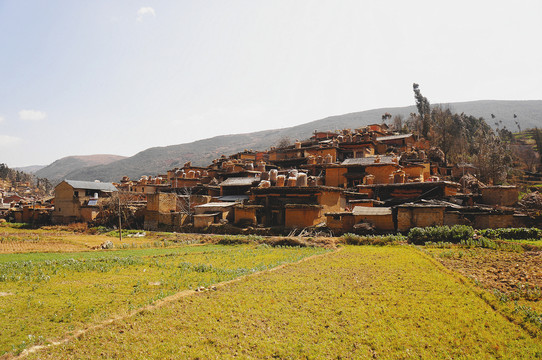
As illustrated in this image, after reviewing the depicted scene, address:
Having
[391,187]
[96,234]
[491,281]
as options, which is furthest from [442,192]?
[96,234]

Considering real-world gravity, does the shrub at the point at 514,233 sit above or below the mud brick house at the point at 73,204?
below

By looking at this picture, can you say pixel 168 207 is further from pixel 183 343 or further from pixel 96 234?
pixel 183 343

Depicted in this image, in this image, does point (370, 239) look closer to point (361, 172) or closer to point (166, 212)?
point (361, 172)

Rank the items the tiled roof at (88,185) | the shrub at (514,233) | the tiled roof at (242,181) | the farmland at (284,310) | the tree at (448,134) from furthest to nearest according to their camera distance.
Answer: the tree at (448,134) < the tiled roof at (88,185) < the tiled roof at (242,181) < the shrub at (514,233) < the farmland at (284,310)

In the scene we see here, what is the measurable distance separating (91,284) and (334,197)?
26035 millimetres

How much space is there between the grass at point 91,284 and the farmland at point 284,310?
0.20 feet

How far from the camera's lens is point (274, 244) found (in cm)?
2684

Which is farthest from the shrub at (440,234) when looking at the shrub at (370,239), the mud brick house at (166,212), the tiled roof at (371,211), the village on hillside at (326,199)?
the mud brick house at (166,212)

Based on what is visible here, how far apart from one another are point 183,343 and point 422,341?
582 cm

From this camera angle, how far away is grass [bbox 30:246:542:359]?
25.3 feet

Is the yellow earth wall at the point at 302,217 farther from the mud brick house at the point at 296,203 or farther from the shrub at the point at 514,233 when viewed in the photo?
the shrub at the point at 514,233

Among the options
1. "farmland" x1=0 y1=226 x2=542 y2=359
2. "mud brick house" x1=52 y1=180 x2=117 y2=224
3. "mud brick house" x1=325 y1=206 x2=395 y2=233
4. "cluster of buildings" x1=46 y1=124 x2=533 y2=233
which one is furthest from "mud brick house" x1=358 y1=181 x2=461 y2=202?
"mud brick house" x1=52 y1=180 x2=117 y2=224

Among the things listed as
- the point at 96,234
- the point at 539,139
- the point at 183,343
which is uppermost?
the point at 539,139

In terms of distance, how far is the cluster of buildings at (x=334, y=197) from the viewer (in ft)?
88.5
